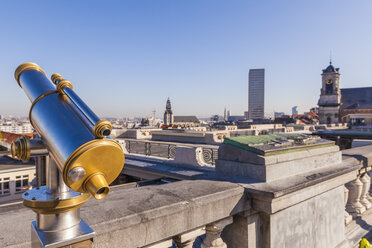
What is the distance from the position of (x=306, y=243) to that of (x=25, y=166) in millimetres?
24454

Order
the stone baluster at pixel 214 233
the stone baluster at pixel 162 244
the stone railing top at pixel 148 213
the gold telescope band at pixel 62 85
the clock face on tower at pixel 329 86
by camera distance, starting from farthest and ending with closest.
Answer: the clock face on tower at pixel 329 86 < the stone baluster at pixel 214 233 < the stone baluster at pixel 162 244 < the stone railing top at pixel 148 213 < the gold telescope band at pixel 62 85

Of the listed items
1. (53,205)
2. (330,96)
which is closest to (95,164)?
(53,205)

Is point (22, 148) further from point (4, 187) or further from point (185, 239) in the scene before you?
point (4, 187)

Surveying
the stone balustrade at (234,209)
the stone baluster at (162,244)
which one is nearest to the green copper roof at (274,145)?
the stone balustrade at (234,209)

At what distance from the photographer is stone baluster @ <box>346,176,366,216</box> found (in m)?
6.72

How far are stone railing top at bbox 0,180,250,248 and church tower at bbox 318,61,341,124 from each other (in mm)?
95230

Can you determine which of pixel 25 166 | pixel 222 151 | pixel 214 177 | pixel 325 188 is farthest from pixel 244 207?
pixel 25 166

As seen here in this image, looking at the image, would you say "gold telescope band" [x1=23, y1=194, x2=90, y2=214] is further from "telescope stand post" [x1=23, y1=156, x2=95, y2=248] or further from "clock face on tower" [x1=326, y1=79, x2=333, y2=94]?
"clock face on tower" [x1=326, y1=79, x2=333, y2=94]

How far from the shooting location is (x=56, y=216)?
4.57ft

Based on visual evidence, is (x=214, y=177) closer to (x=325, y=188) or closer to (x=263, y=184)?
(x=263, y=184)

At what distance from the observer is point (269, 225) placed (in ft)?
12.1

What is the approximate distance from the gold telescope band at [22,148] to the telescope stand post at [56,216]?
127mm

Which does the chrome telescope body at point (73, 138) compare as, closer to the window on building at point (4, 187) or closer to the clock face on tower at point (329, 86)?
the window on building at point (4, 187)

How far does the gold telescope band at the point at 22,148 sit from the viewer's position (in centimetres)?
142
